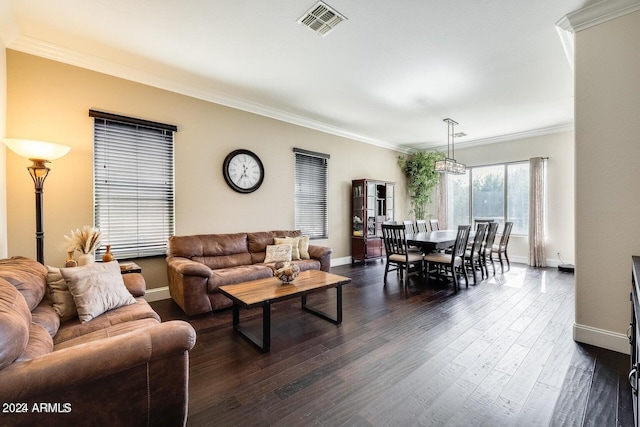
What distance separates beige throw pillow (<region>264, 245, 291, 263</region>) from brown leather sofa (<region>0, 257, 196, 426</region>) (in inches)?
107

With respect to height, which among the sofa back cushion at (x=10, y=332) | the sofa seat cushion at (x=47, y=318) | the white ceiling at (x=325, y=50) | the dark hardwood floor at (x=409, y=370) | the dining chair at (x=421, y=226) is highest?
the white ceiling at (x=325, y=50)

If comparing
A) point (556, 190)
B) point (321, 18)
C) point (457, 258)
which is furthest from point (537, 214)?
point (321, 18)

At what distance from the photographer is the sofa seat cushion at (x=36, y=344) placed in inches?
48.8

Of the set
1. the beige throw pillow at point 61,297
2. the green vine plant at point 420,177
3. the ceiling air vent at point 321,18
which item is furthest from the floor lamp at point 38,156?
the green vine plant at point 420,177

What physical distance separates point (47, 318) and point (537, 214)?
775 centimetres

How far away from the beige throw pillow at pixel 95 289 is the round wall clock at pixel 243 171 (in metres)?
2.32

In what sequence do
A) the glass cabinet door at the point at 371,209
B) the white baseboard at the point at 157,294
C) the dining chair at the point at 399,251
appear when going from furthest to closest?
the glass cabinet door at the point at 371,209 < the dining chair at the point at 399,251 < the white baseboard at the point at 157,294

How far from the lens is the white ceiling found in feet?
8.11

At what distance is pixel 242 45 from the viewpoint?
118 inches

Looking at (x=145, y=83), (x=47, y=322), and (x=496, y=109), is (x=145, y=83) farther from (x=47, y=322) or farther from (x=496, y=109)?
(x=496, y=109)

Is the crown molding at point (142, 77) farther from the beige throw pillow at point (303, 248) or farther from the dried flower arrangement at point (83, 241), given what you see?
the beige throw pillow at point (303, 248)

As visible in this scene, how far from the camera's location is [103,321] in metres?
2.00

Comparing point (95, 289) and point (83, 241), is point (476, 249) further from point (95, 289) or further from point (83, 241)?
point (83, 241)

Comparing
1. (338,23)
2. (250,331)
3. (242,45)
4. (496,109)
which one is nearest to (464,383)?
(250,331)
